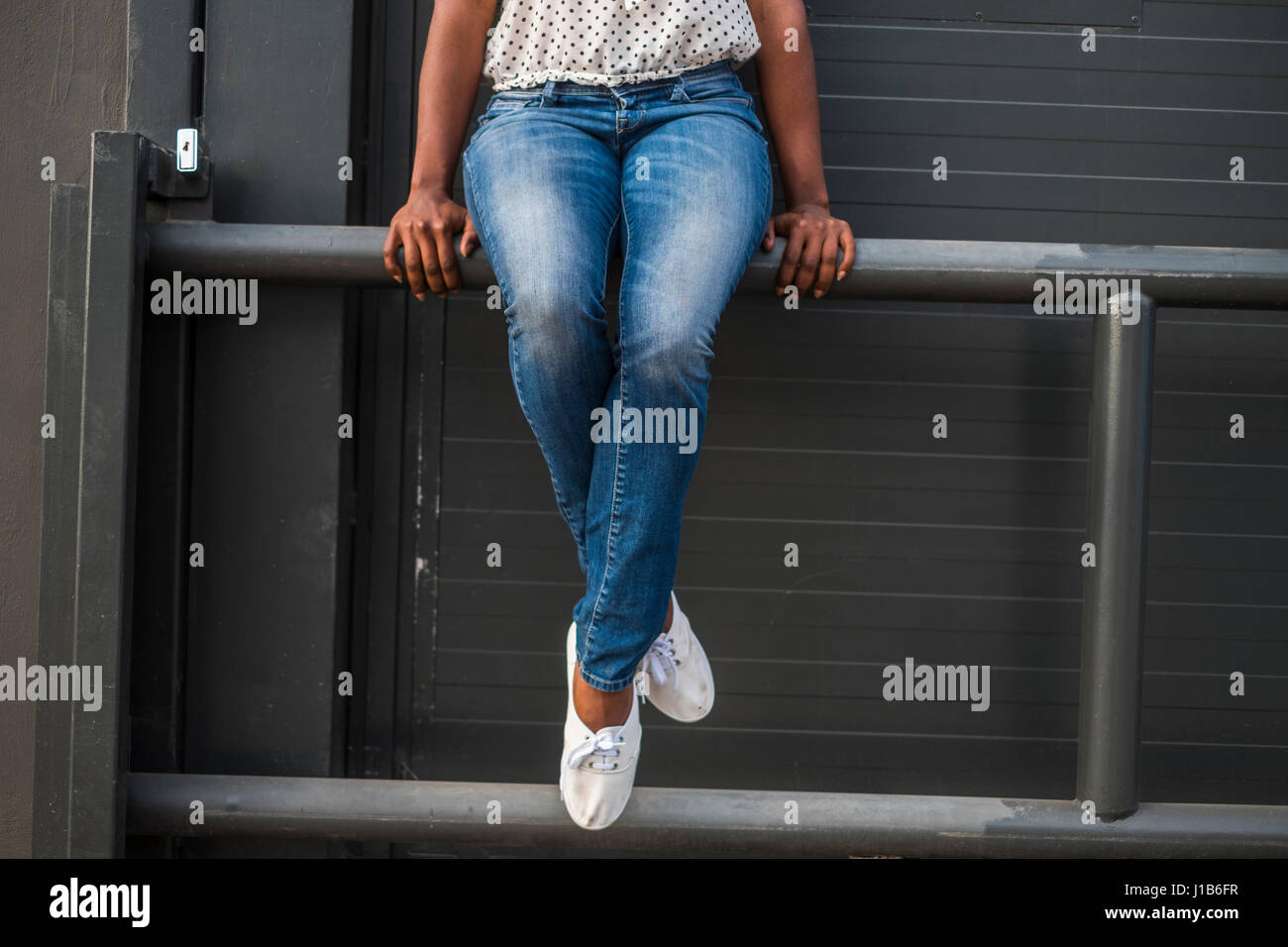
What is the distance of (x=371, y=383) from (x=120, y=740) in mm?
790

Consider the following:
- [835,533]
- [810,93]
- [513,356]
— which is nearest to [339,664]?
[513,356]

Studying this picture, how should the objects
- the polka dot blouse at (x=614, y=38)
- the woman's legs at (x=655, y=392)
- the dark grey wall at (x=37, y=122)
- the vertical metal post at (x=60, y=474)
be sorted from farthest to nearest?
1. the dark grey wall at (x=37, y=122)
2. the vertical metal post at (x=60, y=474)
3. the polka dot blouse at (x=614, y=38)
4. the woman's legs at (x=655, y=392)

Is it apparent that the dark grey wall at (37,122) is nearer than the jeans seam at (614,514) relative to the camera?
No

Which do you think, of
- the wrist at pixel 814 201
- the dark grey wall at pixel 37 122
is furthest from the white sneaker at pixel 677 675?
the dark grey wall at pixel 37 122

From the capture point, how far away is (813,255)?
169cm

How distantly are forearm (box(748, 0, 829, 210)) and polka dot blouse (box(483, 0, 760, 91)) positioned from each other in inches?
5.9

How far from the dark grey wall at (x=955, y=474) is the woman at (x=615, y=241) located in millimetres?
401

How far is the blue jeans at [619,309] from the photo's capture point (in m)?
1.49

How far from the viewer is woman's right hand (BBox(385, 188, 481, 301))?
1656mm

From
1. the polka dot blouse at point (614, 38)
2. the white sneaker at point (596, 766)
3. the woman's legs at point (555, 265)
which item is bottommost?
the white sneaker at point (596, 766)

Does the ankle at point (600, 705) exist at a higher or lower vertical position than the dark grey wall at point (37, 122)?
lower

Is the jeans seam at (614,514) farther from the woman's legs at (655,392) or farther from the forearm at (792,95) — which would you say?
the forearm at (792,95)

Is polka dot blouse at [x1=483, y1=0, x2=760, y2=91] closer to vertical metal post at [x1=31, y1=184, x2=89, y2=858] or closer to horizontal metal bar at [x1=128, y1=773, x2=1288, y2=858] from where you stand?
vertical metal post at [x1=31, y1=184, x2=89, y2=858]

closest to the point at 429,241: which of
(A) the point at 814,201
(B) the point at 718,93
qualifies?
(B) the point at 718,93
